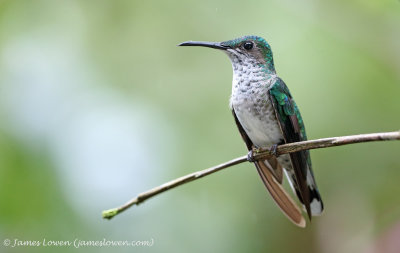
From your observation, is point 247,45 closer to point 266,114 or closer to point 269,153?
point 266,114

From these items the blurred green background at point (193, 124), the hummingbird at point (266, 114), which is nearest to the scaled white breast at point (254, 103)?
the hummingbird at point (266, 114)

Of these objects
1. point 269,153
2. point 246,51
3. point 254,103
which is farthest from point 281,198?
point 246,51

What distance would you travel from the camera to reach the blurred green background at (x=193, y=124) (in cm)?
363

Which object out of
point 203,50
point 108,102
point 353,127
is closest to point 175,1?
point 203,50

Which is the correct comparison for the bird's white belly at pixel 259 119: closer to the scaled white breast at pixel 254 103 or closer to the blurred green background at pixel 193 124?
the scaled white breast at pixel 254 103

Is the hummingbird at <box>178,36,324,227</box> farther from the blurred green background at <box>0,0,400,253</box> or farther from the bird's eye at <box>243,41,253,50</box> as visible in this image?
the blurred green background at <box>0,0,400,253</box>

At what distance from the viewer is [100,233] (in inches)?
149

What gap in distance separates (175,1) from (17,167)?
6.90 feet

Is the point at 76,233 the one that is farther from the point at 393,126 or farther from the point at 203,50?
the point at 393,126

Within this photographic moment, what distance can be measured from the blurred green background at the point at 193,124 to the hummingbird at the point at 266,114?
0.65 metres

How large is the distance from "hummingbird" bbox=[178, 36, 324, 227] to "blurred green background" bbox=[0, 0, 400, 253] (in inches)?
25.7

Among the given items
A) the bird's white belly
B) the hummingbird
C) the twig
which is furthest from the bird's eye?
the twig

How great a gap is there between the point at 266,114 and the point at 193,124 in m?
1.13

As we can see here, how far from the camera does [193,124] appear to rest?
4.29 metres
